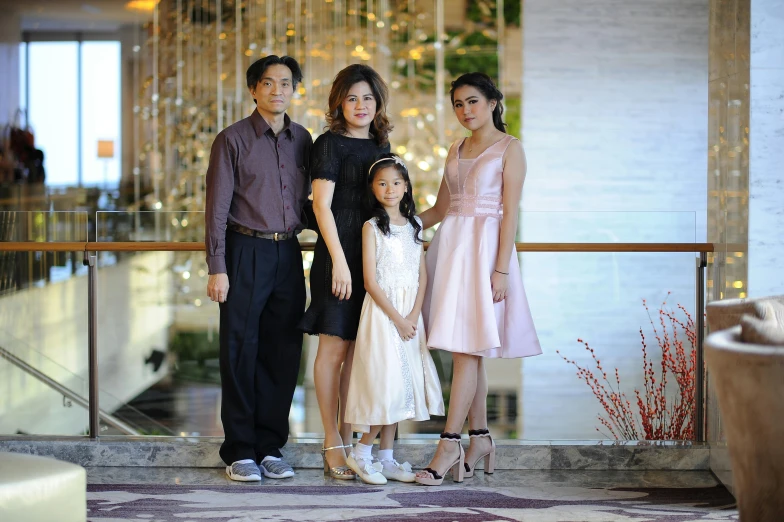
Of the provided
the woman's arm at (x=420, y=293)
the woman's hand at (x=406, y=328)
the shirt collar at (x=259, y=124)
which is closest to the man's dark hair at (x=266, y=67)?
the shirt collar at (x=259, y=124)

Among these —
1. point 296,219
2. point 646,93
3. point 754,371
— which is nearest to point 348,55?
point 646,93

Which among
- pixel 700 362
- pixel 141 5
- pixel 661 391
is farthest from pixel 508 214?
pixel 141 5

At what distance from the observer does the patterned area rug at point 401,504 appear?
11.5 ft

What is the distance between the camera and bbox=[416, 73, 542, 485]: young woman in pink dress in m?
3.89

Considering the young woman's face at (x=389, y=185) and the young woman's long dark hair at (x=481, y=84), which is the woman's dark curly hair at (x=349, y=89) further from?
the young woman's long dark hair at (x=481, y=84)

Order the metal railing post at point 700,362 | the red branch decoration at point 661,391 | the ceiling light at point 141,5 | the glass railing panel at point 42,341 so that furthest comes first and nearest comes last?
the ceiling light at point 141,5
the glass railing panel at point 42,341
the red branch decoration at point 661,391
the metal railing post at point 700,362

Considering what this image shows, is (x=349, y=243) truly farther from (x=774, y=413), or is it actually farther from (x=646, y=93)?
(x=646, y=93)

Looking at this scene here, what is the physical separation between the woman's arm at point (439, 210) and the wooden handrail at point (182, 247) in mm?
364

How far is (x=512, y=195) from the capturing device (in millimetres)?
3869

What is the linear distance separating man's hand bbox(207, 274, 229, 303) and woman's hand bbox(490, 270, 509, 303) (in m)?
1.00

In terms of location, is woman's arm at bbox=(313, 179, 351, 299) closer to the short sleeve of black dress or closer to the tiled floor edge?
the short sleeve of black dress

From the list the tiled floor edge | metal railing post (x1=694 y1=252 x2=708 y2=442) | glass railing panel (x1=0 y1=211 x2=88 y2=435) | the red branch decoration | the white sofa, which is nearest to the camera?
the white sofa

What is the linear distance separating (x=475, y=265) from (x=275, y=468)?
1.10m

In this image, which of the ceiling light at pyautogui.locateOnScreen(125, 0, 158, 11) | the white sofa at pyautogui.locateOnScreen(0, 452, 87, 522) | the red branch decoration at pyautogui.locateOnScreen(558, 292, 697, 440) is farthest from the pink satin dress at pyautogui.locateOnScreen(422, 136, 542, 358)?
the ceiling light at pyautogui.locateOnScreen(125, 0, 158, 11)
